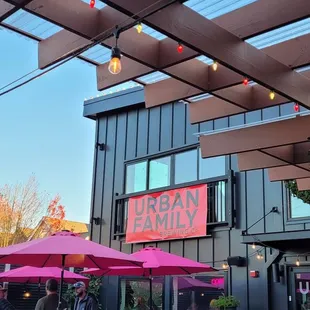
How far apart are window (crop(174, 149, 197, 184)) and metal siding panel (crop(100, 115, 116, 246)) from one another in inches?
86.9

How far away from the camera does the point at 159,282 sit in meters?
11.2

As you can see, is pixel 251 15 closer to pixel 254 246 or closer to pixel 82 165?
pixel 254 246

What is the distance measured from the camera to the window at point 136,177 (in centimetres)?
1231

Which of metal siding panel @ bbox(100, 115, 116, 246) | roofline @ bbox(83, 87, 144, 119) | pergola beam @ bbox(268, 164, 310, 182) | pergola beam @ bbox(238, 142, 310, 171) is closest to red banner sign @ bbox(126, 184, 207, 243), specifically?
metal siding panel @ bbox(100, 115, 116, 246)

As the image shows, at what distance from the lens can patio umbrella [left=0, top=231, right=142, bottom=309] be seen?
591 centimetres

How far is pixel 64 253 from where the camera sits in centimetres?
591

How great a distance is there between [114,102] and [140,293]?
16.0ft

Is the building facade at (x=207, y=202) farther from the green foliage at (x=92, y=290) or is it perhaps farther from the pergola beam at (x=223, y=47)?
the pergola beam at (x=223, y=47)

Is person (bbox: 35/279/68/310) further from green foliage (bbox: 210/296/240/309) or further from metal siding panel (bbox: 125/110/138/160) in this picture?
metal siding panel (bbox: 125/110/138/160)

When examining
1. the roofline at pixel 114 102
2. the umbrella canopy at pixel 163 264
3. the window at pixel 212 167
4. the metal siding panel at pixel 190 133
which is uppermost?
the roofline at pixel 114 102

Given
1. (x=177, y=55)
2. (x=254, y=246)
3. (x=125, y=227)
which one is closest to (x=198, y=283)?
(x=254, y=246)

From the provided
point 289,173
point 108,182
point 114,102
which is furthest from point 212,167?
point 289,173

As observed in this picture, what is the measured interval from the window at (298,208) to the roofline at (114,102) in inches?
190

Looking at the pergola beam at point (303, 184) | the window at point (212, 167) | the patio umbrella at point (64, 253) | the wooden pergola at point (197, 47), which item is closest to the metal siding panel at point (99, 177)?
the window at point (212, 167)
